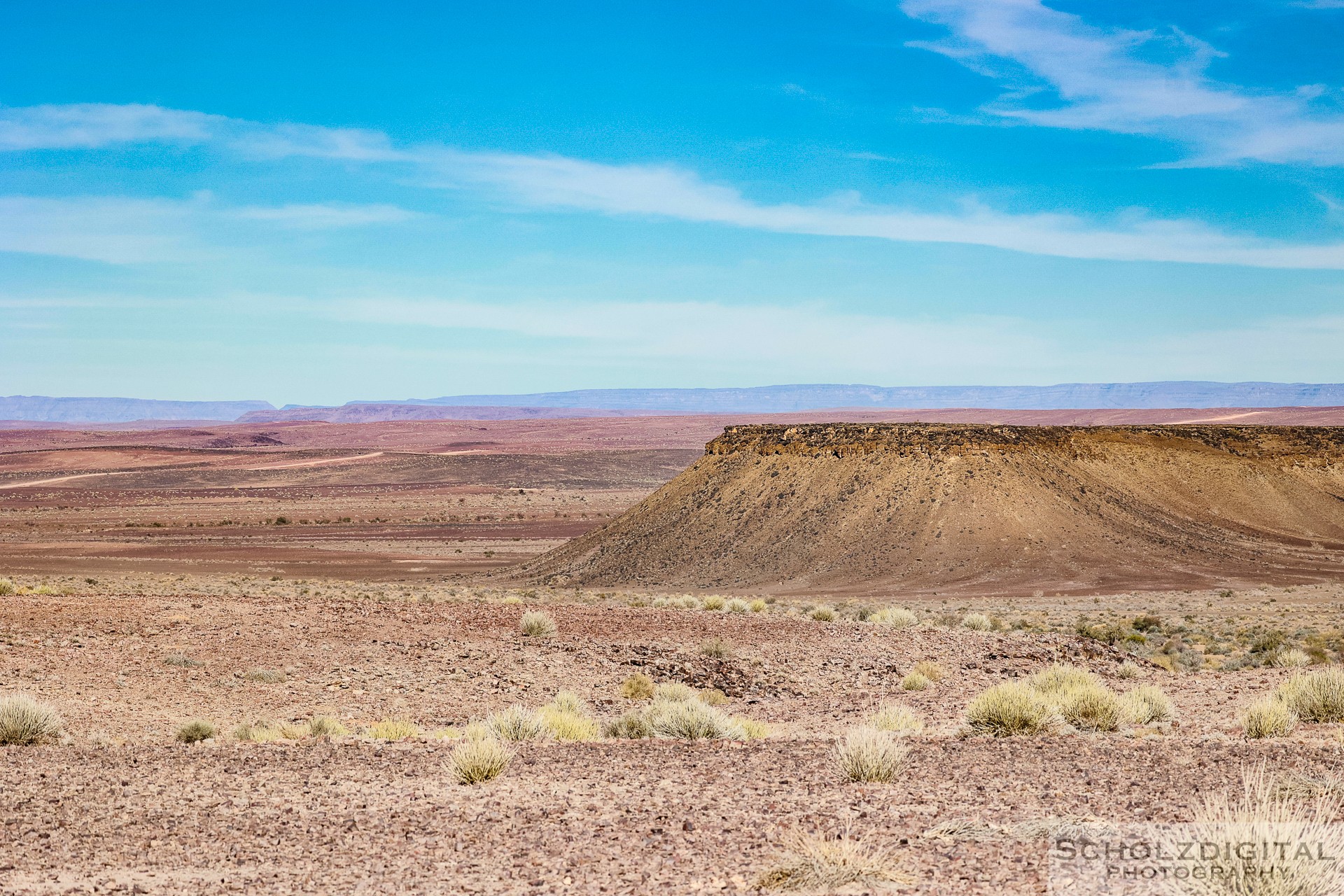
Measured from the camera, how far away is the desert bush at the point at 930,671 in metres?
18.8

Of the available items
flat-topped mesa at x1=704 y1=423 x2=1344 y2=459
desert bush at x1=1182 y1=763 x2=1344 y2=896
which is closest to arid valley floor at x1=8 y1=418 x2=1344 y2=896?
desert bush at x1=1182 y1=763 x2=1344 y2=896

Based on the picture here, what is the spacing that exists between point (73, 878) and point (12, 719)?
609cm

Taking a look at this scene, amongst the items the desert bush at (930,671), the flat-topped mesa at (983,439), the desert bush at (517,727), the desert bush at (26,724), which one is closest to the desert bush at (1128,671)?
the desert bush at (930,671)

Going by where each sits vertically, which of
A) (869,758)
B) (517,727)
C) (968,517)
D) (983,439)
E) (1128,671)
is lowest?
(1128,671)

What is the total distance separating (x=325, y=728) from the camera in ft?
43.8

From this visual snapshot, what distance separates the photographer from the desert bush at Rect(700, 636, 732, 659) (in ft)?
66.0

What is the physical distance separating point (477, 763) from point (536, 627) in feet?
37.4

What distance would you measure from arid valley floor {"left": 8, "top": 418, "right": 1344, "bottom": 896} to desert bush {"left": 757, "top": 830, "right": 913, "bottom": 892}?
0.09 metres

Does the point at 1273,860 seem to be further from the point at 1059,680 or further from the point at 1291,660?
the point at 1291,660

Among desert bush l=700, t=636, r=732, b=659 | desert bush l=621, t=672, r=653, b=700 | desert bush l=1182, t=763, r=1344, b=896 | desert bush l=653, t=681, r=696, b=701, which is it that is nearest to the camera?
desert bush l=1182, t=763, r=1344, b=896

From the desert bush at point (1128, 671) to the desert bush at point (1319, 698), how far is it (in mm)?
6177

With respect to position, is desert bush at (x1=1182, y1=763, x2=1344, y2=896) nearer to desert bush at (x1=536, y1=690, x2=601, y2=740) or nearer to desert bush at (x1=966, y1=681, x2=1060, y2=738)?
desert bush at (x1=966, y1=681, x2=1060, y2=738)

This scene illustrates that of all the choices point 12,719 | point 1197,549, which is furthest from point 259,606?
point 1197,549

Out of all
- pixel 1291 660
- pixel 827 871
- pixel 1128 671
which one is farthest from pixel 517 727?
pixel 1291 660
